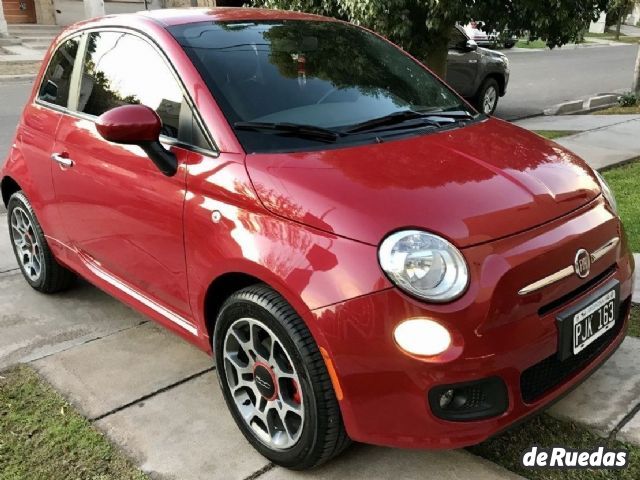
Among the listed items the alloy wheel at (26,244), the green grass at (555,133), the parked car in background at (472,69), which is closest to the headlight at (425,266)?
the alloy wheel at (26,244)

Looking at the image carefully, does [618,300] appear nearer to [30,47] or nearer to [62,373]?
[62,373]

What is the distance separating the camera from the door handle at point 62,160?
3463 millimetres

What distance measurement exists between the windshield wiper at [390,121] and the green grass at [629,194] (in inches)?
87.3

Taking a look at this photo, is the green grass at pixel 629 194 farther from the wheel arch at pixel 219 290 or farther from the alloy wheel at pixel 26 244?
the alloy wheel at pixel 26 244

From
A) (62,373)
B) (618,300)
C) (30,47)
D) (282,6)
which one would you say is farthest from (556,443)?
(30,47)

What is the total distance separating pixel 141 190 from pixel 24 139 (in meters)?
1.55

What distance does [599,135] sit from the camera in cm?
850

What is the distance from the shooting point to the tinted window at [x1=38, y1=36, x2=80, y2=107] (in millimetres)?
3750

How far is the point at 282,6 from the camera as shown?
22.8 feet

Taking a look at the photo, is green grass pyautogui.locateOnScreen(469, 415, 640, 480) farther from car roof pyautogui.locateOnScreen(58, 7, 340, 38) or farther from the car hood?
car roof pyautogui.locateOnScreen(58, 7, 340, 38)

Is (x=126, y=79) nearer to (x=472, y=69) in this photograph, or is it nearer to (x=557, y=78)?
(x=472, y=69)

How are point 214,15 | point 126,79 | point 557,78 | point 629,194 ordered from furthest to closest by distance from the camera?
point 557,78, point 629,194, point 214,15, point 126,79

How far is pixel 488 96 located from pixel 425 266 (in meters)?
10.1

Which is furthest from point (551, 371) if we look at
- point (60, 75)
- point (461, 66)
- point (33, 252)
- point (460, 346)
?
point (461, 66)
